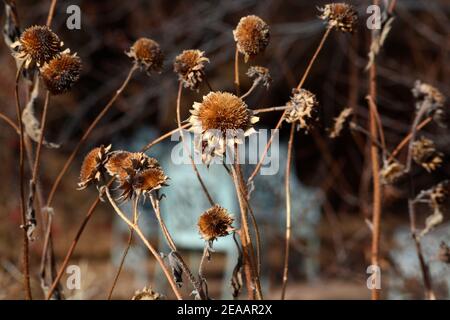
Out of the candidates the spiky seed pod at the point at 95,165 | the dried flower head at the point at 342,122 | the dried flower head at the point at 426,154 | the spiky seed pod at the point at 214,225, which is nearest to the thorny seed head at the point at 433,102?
the dried flower head at the point at 426,154

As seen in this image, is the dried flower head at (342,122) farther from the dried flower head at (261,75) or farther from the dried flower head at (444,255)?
the dried flower head at (444,255)

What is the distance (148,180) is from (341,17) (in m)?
0.61

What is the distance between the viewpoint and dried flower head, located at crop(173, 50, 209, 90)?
1491 millimetres

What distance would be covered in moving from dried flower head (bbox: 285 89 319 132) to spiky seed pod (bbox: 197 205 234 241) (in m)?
0.30

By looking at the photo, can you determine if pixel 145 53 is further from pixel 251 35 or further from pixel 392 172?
pixel 392 172

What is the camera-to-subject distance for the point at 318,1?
216 inches

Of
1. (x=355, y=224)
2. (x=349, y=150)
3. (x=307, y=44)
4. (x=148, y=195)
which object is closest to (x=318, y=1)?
(x=307, y=44)

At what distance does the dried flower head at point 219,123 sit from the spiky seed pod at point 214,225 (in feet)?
0.37

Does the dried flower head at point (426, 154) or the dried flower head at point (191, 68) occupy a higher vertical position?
the dried flower head at point (191, 68)

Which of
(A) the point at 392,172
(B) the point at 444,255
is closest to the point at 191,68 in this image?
(A) the point at 392,172

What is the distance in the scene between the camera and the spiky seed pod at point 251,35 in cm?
147

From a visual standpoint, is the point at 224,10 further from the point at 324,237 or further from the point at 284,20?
the point at 324,237

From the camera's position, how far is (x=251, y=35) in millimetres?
1466

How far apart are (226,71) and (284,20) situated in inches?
32.3
